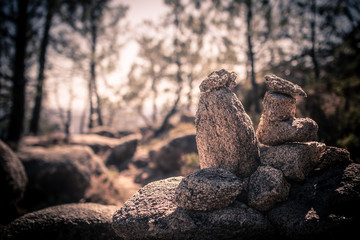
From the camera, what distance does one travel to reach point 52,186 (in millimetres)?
6953

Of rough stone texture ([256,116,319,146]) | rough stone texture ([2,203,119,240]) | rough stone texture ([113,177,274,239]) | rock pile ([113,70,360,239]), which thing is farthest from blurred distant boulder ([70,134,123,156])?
rough stone texture ([256,116,319,146])

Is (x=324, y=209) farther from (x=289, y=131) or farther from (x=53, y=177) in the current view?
(x=53, y=177)

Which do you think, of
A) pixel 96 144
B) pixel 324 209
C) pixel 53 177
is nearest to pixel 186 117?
pixel 96 144

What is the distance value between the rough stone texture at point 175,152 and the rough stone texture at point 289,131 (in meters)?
6.08

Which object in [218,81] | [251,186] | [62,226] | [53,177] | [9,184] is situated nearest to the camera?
Answer: [251,186]

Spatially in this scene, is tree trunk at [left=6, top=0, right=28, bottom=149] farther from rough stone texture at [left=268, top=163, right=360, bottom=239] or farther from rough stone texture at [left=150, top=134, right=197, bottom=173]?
rough stone texture at [left=268, top=163, right=360, bottom=239]

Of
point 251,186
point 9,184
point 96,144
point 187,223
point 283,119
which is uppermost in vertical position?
point 283,119

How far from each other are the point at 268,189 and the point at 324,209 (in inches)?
32.2

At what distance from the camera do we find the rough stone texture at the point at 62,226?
148 inches

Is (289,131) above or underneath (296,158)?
above

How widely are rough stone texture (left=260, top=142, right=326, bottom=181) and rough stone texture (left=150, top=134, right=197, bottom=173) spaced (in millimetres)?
6324

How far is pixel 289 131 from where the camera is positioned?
3.56 metres

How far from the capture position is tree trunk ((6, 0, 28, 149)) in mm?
9531

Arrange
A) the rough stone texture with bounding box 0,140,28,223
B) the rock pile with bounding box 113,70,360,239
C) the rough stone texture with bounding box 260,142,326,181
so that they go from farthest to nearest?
the rough stone texture with bounding box 0,140,28,223
the rough stone texture with bounding box 260,142,326,181
the rock pile with bounding box 113,70,360,239
